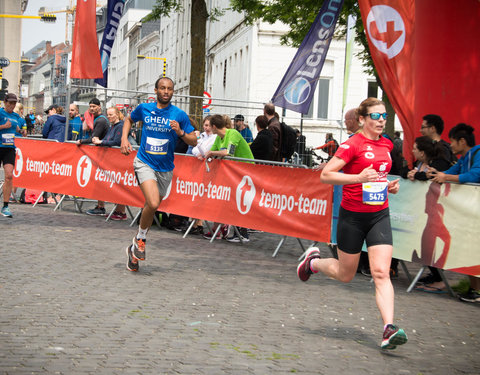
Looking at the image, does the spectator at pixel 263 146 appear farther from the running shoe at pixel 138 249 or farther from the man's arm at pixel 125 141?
the running shoe at pixel 138 249

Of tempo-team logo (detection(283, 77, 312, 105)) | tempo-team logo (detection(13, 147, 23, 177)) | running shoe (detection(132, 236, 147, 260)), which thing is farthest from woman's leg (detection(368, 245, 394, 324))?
tempo-team logo (detection(13, 147, 23, 177))

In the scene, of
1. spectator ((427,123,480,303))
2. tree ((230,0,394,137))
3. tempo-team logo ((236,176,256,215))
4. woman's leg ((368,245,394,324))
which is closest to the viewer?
woman's leg ((368,245,394,324))

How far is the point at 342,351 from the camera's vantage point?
6.25 m

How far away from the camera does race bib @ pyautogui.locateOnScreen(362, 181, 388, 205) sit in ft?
21.8

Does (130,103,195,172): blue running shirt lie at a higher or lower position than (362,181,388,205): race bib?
higher

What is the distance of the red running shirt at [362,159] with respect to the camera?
669cm

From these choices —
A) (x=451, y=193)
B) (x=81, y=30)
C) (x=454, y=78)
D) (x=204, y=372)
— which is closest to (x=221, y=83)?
(x=81, y=30)

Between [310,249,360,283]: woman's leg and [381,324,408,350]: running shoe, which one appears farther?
[310,249,360,283]: woman's leg

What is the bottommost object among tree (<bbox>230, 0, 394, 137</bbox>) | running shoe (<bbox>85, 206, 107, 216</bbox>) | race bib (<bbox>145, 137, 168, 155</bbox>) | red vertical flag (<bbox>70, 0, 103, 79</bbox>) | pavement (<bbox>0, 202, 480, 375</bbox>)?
running shoe (<bbox>85, 206, 107, 216</bbox>)

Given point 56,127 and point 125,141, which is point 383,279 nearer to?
point 125,141

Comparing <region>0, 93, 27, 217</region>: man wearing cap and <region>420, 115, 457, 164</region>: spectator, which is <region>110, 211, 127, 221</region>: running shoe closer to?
<region>0, 93, 27, 217</region>: man wearing cap

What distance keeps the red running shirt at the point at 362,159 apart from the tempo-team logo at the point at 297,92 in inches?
252

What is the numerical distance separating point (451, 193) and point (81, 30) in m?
9.78

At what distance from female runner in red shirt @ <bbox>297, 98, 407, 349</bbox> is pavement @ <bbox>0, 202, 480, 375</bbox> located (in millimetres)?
603
